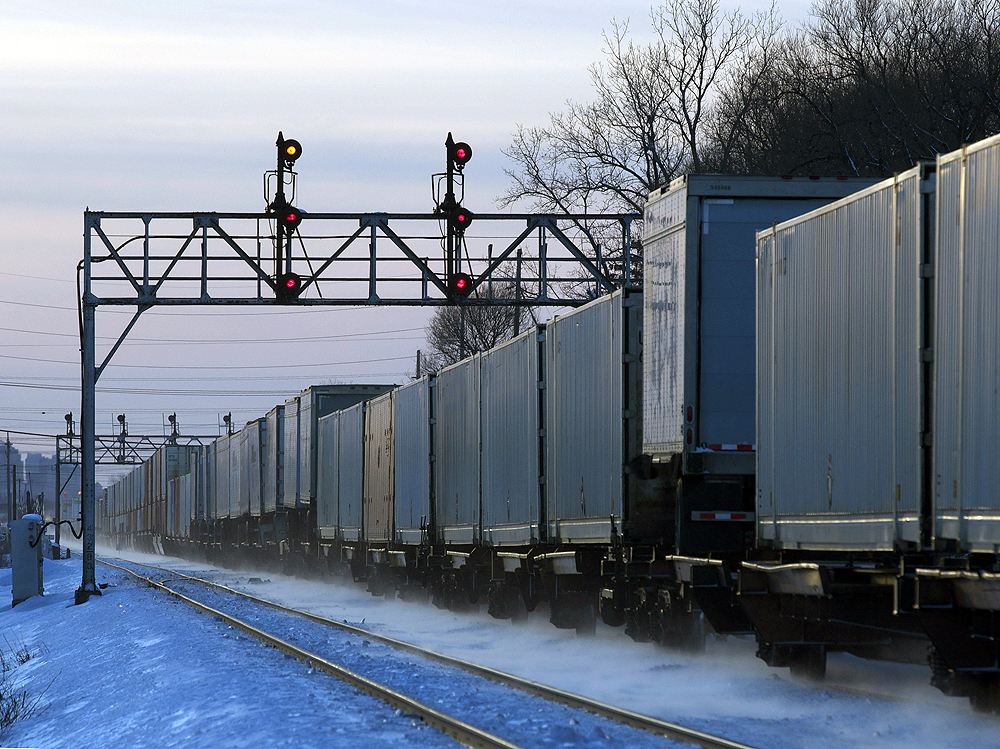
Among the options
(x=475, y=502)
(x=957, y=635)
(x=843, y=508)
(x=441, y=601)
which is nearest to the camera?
(x=957, y=635)

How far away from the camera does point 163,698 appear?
447 inches

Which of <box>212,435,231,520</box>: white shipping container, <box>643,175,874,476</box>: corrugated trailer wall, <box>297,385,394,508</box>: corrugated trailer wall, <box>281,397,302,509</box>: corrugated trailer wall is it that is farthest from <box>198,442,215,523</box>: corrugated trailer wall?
<box>643,175,874,476</box>: corrugated trailer wall

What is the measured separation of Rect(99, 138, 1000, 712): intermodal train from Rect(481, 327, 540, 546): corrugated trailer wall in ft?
0.18

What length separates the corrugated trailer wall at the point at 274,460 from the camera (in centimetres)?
Answer: 3850

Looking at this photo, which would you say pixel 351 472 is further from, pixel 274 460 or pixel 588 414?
pixel 588 414

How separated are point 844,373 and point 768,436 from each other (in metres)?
1.44

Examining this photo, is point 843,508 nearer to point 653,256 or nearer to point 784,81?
point 653,256

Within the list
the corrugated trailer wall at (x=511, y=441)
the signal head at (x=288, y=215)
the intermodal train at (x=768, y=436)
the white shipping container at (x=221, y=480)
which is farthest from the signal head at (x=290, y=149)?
the white shipping container at (x=221, y=480)

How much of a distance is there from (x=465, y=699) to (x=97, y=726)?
9.84ft

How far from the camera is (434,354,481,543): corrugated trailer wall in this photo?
781 inches

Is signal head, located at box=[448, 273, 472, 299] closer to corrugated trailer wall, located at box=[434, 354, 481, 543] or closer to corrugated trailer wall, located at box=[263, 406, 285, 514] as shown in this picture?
corrugated trailer wall, located at box=[434, 354, 481, 543]

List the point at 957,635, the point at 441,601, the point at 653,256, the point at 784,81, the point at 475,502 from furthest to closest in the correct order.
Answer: the point at 784,81 < the point at 441,601 < the point at 475,502 < the point at 653,256 < the point at 957,635

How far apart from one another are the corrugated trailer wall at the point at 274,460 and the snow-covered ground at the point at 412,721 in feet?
62.0

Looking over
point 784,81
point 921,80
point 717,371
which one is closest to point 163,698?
point 717,371
